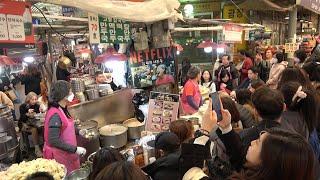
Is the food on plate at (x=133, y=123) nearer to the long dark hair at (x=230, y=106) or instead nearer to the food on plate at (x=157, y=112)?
the food on plate at (x=157, y=112)

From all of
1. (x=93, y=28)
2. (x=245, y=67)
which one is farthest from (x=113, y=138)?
(x=245, y=67)

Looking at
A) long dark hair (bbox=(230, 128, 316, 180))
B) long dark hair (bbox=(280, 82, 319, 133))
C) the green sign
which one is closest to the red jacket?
the green sign

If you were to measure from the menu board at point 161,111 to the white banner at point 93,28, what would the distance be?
1.52 m

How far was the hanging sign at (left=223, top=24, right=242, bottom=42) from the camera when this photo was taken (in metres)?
9.49

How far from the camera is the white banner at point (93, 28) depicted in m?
5.29

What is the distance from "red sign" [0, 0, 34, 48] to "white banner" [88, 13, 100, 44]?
133 centimetres

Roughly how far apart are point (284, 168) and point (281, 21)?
2210 cm

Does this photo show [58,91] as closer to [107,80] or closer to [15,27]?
[15,27]

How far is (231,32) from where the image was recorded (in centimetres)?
986

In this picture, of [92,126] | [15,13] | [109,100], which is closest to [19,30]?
[15,13]

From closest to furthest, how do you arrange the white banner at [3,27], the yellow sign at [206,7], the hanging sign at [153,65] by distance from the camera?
1. the white banner at [3,27]
2. the hanging sign at [153,65]
3. the yellow sign at [206,7]

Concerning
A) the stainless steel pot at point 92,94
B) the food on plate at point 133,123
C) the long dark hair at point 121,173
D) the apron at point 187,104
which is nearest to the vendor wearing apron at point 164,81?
the apron at point 187,104

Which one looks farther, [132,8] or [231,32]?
[231,32]

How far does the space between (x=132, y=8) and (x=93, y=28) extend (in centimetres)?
76
